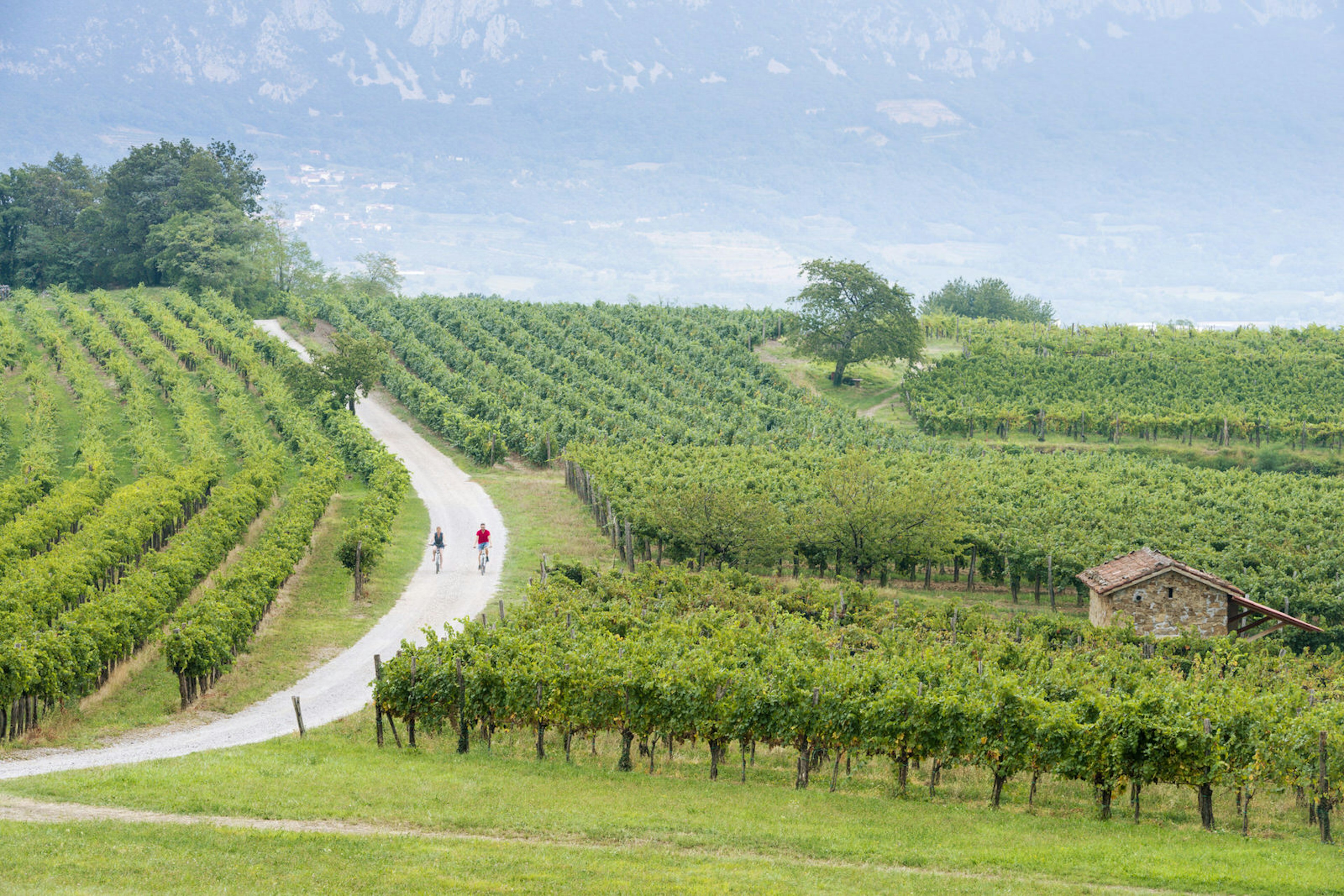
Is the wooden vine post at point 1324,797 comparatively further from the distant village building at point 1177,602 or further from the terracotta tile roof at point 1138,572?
the terracotta tile roof at point 1138,572

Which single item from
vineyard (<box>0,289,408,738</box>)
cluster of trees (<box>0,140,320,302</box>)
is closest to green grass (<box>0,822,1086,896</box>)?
vineyard (<box>0,289,408,738</box>)

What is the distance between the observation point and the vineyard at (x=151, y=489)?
31.2m

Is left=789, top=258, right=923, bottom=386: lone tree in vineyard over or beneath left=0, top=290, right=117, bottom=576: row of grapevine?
over

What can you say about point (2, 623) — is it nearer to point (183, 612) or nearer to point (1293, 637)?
point (183, 612)

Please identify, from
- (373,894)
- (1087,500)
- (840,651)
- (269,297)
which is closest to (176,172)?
(269,297)

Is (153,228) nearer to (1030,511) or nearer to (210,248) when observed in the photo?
(210,248)

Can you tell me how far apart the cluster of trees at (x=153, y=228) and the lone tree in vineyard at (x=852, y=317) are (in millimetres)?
50914

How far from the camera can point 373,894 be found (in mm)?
17547

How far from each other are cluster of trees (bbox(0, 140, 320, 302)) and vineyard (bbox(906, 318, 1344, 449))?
61.8 m

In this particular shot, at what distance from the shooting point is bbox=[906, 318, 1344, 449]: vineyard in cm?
8025

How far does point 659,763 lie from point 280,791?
8.45 m

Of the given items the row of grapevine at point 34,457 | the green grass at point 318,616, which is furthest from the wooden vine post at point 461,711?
the row of grapevine at point 34,457

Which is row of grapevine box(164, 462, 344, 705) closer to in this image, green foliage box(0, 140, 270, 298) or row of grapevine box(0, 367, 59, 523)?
row of grapevine box(0, 367, 59, 523)

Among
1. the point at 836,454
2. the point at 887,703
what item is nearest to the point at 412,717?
the point at 887,703
